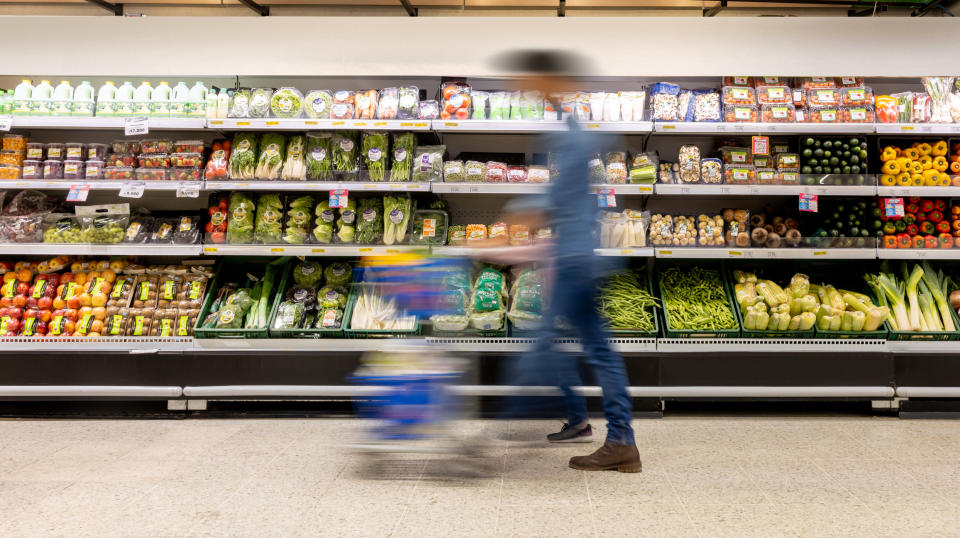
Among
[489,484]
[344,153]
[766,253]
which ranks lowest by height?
[489,484]

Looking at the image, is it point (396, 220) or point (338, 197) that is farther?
point (396, 220)

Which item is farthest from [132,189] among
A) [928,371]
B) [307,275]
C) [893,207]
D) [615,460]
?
[928,371]

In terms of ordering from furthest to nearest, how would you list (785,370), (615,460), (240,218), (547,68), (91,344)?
(240,218) < (91,344) < (785,370) < (615,460) < (547,68)

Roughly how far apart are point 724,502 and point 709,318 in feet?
5.20

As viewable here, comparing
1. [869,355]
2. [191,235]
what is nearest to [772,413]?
[869,355]

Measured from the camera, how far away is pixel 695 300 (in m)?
4.25

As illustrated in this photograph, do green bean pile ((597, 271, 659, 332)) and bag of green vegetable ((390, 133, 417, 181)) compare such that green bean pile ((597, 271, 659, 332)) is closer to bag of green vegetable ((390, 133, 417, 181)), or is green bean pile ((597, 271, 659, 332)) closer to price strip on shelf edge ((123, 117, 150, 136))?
bag of green vegetable ((390, 133, 417, 181))

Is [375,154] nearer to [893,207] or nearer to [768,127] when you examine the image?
[768,127]

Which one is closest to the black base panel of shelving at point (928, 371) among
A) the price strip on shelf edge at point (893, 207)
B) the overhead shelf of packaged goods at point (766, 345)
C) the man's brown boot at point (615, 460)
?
the overhead shelf of packaged goods at point (766, 345)

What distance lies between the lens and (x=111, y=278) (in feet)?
14.5

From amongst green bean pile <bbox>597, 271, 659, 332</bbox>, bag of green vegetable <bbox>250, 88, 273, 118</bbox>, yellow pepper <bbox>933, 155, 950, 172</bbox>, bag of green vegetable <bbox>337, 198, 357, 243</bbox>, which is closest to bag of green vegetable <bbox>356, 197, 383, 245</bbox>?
bag of green vegetable <bbox>337, 198, 357, 243</bbox>

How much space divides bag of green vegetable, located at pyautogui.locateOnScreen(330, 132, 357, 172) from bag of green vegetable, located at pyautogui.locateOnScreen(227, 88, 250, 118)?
0.56 meters

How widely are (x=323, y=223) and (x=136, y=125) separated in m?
1.28

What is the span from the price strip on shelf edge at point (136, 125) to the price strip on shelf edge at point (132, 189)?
0.31m
